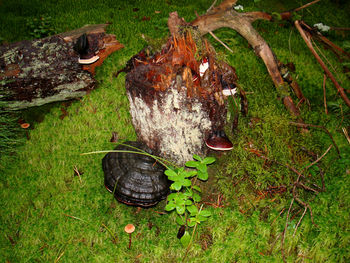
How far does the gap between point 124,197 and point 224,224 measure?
1325mm

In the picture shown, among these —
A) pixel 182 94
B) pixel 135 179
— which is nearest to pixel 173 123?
pixel 182 94

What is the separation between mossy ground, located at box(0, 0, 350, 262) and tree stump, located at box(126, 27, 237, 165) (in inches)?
24.4

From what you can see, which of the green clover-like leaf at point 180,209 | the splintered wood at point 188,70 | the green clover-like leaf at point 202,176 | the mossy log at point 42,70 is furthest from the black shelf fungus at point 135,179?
the mossy log at point 42,70

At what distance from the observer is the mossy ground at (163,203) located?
3.05 m

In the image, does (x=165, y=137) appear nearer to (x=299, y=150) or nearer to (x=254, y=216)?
(x=254, y=216)

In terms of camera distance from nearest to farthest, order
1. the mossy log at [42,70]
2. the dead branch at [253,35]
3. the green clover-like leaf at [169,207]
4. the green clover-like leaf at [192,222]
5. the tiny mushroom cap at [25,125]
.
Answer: the green clover-like leaf at [169,207]
the green clover-like leaf at [192,222]
the dead branch at [253,35]
the mossy log at [42,70]
the tiny mushroom cap at [25,125]

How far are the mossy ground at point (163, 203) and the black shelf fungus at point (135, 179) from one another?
19.0 inches

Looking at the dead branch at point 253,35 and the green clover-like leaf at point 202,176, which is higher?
the dead branch at point 253,35

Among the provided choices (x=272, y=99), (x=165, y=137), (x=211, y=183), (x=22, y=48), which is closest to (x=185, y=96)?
(x=165, y=137)

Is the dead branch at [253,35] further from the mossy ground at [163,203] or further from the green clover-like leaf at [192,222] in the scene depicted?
the green clover-like leaf at [192,222]

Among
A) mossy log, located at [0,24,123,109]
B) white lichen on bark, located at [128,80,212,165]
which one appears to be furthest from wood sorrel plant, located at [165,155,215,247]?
mossy log, located at [0,24,123,109]

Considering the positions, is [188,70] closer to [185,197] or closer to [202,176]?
[202,176]

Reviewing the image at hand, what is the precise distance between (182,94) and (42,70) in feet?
9.71

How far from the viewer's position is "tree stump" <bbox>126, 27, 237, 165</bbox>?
3029 mm
